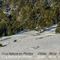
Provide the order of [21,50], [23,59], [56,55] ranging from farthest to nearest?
[21,50] → [23,59] → [56,55]

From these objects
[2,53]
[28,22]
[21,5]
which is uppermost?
[21,5]

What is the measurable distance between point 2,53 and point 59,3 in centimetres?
88

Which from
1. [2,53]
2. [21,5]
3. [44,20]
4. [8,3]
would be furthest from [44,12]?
[2,53]

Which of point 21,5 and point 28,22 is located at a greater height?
point 21,5

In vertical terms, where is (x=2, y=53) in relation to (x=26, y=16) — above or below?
below

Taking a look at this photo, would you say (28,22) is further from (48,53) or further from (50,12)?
(48,53)

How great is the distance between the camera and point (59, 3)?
2.78 metres

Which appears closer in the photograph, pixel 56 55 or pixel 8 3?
pixel 56 55

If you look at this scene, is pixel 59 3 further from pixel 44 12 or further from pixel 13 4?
pixel 13 4

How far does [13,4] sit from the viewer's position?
290 centimetres

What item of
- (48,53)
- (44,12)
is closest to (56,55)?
(48,53)

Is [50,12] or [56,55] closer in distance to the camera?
[56,55]

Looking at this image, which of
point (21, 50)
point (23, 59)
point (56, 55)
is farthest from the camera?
point (21, 50)

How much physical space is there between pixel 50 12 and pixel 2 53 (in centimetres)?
74
